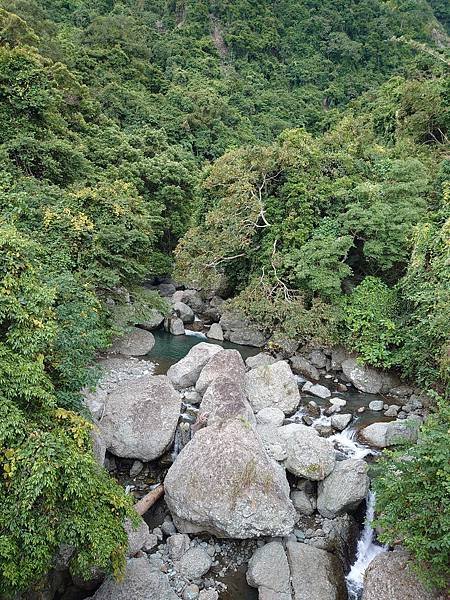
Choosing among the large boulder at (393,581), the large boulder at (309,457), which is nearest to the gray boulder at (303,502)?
the large boulder at (309,457)

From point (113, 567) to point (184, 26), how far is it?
58.2 metres

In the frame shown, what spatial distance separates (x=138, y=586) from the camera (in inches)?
319

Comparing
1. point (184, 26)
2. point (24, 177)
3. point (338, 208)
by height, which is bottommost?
point (338, 208)

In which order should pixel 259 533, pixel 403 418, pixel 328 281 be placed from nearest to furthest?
pixel 259 533 → pixel 403 418 → pixel 328 281

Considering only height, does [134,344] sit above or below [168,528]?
above

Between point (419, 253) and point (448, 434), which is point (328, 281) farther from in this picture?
point (448, 434)

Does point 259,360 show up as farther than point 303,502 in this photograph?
Yes

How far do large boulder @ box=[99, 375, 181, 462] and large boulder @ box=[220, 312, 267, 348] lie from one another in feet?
22.9

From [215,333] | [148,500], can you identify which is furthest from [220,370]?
[215,333]

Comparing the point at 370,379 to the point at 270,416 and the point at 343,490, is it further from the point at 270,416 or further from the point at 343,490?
the point at 343,490

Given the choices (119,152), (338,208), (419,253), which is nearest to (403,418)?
(419,253)

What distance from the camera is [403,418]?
13719 millimetres

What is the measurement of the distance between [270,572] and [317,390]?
23.7 ft

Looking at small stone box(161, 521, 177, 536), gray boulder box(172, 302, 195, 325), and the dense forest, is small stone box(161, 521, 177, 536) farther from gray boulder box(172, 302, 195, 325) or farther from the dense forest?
gray boulder box(172, 302, 195, 325)
